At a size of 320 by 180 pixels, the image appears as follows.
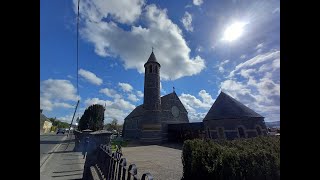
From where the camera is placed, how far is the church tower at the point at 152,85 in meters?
36.0

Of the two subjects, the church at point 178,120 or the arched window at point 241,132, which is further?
the church at point 178,120

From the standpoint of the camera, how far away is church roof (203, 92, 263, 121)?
26688 mm

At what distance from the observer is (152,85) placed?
36.8 metres

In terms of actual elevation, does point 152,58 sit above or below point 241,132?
above

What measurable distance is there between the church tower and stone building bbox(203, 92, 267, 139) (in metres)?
10.2

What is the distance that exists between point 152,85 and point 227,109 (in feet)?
46.0

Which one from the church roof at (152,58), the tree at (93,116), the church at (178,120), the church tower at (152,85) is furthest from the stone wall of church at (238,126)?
the tree at (93,116)

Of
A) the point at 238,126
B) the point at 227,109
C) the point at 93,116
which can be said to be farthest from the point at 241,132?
the point at 93,116

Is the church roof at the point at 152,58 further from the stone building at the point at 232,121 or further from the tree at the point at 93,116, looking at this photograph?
the stone building at the point at 232,121

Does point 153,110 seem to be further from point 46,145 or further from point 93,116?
point 46,145
